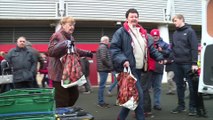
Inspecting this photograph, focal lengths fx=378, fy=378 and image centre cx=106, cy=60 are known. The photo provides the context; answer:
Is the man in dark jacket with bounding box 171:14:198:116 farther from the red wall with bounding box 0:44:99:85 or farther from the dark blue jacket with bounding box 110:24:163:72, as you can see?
the red wall with bounding box 0:44:99:85

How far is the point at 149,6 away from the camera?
1848 centimetres

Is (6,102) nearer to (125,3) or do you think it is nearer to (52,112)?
(52,112)

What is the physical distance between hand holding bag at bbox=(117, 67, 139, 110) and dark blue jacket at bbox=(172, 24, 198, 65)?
7.26ft

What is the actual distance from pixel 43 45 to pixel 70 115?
529 inches

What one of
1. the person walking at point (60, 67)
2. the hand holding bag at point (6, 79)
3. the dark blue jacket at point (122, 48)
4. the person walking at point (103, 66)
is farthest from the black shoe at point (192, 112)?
the hand holding bag at point (6, 79)

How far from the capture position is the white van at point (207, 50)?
5684mm

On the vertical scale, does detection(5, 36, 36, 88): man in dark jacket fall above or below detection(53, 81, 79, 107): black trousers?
above

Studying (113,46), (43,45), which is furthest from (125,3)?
(113,46)

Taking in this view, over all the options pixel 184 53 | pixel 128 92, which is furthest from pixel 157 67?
pixel 128 92

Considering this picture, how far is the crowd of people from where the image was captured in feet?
19.3

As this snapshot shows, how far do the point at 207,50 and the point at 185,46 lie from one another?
194 centimetres

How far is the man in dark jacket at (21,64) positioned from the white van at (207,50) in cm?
373

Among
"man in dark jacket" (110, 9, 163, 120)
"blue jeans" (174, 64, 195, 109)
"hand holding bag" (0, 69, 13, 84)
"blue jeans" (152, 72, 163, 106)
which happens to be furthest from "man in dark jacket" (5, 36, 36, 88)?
"blue jeans" (174, 64, 195, 109)

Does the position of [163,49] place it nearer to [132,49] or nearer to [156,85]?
[156,85]
